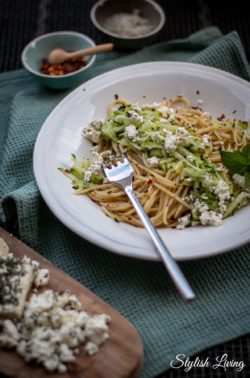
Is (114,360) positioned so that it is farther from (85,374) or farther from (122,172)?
(122,172)

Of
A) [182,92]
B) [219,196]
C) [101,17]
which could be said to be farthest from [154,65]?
[219,196]

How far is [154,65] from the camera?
3.48 m

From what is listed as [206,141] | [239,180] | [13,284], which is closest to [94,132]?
[206,141]

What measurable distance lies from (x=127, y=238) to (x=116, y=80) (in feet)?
4.09

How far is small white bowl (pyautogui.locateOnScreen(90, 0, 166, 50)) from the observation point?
3873 mm

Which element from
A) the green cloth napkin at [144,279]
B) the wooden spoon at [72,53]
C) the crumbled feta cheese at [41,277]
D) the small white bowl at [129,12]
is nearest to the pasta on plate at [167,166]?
the green cloth napkin at [144,279]

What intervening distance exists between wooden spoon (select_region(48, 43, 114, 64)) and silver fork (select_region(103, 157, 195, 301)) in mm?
1106

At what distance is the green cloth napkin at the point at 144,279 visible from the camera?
2443 millimetres

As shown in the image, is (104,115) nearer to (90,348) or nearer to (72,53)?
(72,53)

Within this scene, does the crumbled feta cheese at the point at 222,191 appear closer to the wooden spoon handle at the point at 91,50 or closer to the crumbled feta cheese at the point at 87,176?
the crumbled feta cheese at the point at 87,176

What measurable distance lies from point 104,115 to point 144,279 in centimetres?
116

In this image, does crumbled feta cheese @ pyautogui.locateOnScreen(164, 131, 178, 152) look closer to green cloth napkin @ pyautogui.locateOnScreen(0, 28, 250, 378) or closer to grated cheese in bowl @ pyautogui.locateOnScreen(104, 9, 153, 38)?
green cloth napkin @ pyautogui.locateOnScreen(0, 28, 250, 378)

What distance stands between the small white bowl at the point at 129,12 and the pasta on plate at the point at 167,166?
86 cm

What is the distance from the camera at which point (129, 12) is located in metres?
4.16
